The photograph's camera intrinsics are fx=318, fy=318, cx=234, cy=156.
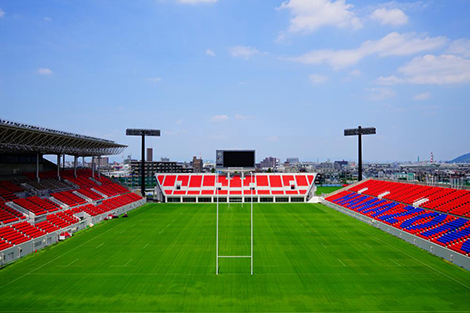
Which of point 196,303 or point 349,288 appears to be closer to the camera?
point 196,303

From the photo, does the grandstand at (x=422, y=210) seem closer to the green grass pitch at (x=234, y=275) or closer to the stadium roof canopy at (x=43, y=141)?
the green grass pitch at (x=234, y=275)

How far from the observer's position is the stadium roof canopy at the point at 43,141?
2782 centimetres

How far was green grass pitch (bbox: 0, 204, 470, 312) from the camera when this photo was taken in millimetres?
15672

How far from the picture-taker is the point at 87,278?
19.2 meters

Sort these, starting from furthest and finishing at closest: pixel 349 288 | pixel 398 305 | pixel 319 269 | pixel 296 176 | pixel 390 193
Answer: pixel 296 176, pixel 390 193, pixel 319 269, pixel 349 288, pixel 398 305

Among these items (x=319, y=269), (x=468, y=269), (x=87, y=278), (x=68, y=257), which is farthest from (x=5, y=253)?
(x=468, y=269)

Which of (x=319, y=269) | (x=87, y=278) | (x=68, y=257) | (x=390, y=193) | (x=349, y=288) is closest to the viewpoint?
(x=349, y=288)

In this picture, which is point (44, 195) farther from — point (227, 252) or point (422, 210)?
point (422, 210)

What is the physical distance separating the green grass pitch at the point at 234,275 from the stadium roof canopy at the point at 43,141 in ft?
34.7

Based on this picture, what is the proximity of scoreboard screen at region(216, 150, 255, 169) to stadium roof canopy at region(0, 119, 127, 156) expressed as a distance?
18.0 metres

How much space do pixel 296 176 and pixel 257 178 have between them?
7.72 meters

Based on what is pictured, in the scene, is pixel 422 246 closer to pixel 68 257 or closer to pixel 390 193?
pixel 390 193

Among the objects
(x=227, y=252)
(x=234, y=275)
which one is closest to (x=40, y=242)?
(x=227, y=252)

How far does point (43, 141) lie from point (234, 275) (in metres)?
26.7
